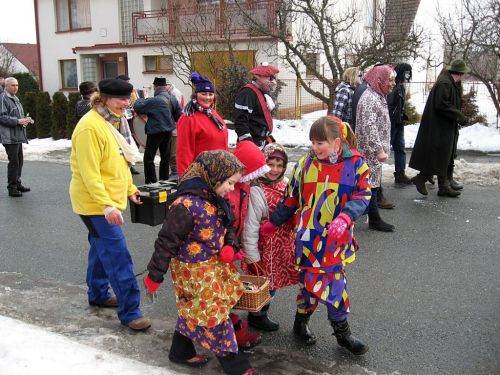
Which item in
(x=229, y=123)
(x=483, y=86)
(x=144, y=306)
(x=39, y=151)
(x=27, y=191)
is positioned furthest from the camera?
(x=229, y=123)

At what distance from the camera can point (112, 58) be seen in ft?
80.1

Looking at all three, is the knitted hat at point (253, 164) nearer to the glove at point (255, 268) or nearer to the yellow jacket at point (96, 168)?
the glove at point (255, 268)

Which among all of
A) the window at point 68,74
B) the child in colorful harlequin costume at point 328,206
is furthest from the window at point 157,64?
the child in colorful harlequin costume at point 328,206

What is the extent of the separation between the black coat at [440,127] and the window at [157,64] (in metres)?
15.2

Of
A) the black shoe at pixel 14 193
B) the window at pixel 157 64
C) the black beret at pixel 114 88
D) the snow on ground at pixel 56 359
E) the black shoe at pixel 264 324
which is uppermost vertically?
the window at pixel 157 64

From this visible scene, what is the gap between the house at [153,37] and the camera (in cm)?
1792

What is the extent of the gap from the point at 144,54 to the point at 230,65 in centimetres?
660

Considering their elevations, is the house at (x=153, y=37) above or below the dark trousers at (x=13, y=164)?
above

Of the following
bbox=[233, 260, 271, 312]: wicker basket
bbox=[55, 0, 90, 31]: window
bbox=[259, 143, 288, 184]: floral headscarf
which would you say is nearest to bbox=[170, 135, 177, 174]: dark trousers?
bbox=[259, 143, 288, 184]: floral headscarf

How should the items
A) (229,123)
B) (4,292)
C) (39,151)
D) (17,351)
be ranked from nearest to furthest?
(17,351)
(4,292)
(39,151)
(229,123)

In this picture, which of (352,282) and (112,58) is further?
(112,58)

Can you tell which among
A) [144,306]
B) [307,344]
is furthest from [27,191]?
[307,344]

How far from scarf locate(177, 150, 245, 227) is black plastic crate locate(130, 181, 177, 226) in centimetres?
105

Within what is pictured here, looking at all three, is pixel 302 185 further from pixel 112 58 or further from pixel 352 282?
pixel 112 58
